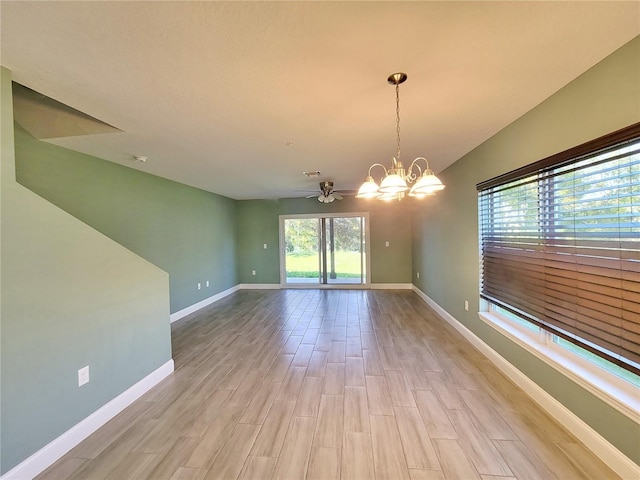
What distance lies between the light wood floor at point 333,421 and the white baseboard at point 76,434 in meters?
0.06

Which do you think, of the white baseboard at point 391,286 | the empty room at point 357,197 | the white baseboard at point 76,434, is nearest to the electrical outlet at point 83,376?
the empty room at point 357,197

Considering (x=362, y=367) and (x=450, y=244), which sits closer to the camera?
(x=362, y=367)

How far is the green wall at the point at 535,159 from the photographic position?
Result: 1.49 metres

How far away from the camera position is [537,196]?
2215 millimetres

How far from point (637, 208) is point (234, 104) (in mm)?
2605

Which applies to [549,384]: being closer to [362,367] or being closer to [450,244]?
[362,367]

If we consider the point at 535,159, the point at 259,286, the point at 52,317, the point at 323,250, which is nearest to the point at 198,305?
the point at 259,286

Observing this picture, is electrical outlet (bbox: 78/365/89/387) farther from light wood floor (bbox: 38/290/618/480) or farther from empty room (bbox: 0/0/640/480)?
light wood floor (bbox: 38/290/618/480)

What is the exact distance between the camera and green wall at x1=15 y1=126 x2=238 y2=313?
272 cm

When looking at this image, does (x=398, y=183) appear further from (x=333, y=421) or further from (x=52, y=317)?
(x=52, y=317)

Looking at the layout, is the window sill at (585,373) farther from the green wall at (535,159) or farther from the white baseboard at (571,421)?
the white baseboard at (571,421)

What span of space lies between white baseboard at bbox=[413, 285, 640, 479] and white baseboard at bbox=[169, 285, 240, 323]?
13.8ft

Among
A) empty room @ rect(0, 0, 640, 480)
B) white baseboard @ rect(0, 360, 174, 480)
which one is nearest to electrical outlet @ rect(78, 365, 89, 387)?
empty room @ rect(0, 0, 640, 480)

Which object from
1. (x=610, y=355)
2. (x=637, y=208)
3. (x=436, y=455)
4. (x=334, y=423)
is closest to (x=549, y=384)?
(x=610, y=355)
